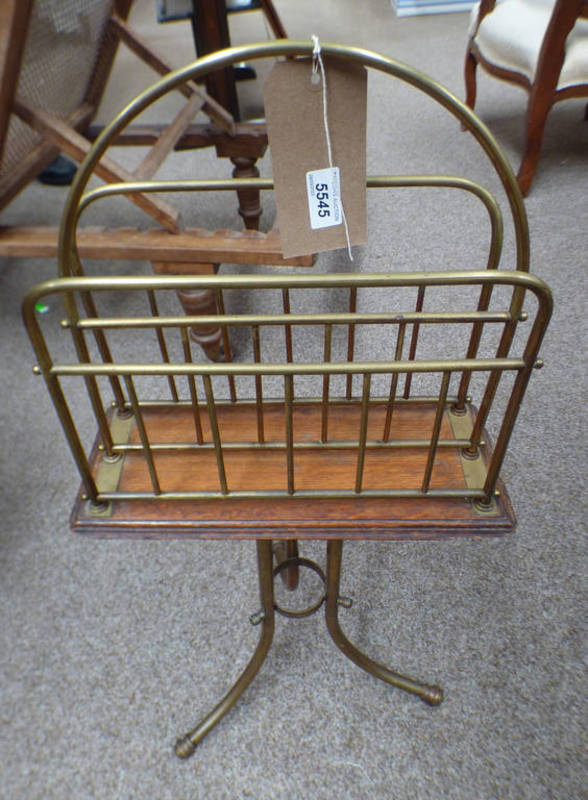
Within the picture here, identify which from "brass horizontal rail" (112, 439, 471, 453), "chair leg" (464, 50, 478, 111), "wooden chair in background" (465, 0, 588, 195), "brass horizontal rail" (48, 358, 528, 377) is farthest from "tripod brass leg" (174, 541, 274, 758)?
"chair leg" (464, 50, 478, 111)

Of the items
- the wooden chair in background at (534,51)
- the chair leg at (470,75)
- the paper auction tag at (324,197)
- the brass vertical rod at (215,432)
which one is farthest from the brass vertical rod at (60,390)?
the chair leg at (470,75)

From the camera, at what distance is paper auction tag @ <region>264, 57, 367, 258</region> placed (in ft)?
1.29

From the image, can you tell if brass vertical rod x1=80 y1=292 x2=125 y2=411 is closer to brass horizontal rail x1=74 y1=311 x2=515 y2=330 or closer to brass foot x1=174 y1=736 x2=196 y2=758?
brass horizontal rail x1=74 y1=311 x2=515 y2=330

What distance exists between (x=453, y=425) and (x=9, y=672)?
80cm

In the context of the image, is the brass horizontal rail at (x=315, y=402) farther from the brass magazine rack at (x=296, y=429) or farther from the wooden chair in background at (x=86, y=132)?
the wooden chair in background at (x=86, y=132)

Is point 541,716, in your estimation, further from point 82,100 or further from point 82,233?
point 82,100

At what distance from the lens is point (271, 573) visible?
678 millimetres

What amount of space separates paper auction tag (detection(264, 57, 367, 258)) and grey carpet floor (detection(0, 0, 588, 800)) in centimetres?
71

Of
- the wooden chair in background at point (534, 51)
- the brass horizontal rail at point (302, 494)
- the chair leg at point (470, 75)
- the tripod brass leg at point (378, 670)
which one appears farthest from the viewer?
the chair leg at point (470, 75)

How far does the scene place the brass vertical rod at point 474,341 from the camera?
528 millimetres

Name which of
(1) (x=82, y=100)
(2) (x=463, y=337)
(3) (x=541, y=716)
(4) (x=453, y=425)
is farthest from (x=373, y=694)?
(1) (x=82, y=100)

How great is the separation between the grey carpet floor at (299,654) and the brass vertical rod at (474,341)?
50 cm

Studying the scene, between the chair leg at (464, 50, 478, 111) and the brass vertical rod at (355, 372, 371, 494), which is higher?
the brass vertical rod at (355, 372, 371, 494)

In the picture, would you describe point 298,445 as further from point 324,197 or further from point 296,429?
point 324,197
